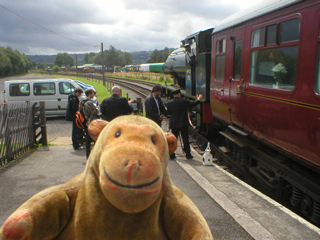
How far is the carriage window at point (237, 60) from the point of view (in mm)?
6047

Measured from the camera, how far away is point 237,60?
623 centimetres

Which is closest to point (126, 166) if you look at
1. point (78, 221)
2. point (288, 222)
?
point (78, 221)

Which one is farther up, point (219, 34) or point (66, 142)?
point (219, 34)

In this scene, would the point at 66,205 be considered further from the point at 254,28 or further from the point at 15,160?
the point at 15,160

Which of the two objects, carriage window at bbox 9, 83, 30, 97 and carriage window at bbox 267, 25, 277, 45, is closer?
carriage window at bbox 267, 25, 277, 45

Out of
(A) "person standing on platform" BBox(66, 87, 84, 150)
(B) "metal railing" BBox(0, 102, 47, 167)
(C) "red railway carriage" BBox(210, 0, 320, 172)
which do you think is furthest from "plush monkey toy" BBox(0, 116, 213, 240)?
(A) "person standing on platform" BBox(66, 87, 84, 150)

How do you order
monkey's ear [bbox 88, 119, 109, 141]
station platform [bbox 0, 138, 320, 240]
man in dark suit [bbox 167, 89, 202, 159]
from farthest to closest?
man in dark suit [bbox 167, 89, 202, 159]
station platform [bbox 0, 138, 320, 240]
monkey's ear [bbox 88, 119, 109, 141]

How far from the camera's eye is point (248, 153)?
6.10 meters

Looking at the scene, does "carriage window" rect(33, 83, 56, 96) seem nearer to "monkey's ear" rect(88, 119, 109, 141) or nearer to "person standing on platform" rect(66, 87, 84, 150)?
"person standing on platform" rect(66, 87, 84, 150)

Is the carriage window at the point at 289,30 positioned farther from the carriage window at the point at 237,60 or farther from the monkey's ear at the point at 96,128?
the monkey's ear at the point at 96,128

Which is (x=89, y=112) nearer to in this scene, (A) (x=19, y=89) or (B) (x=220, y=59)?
(B) (x=220, y=59)

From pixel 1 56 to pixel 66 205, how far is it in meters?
88.7

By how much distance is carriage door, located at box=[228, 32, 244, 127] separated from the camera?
19.4ft

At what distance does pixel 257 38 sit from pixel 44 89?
12.4m
